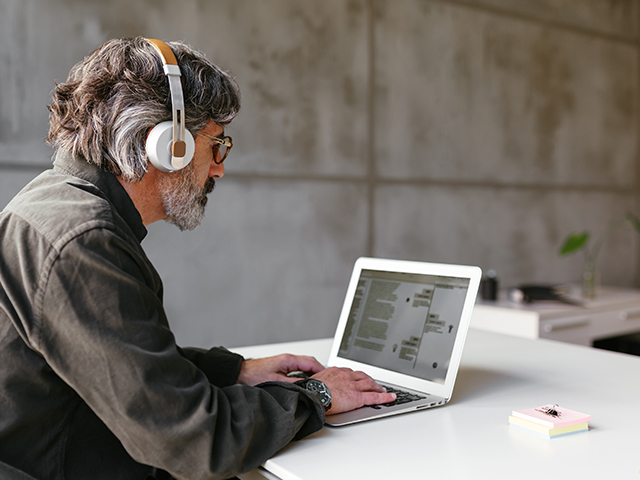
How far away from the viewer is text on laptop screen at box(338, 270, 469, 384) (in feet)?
3.91

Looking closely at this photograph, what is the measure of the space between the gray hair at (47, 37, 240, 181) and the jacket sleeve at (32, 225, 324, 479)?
0.22 metres

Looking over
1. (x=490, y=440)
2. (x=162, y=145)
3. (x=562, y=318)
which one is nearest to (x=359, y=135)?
(x=562, y=318)

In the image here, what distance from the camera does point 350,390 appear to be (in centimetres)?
109

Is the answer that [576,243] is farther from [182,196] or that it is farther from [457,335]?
[182,196]

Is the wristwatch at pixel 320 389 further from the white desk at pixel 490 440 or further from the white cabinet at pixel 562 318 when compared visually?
the white cabinet at pixel 562 318

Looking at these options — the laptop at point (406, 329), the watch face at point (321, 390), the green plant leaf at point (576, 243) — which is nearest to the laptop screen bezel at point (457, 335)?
the laptop at point (406, 329)

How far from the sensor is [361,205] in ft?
10.1

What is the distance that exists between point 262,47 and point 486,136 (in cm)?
151

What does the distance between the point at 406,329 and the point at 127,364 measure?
643 mm

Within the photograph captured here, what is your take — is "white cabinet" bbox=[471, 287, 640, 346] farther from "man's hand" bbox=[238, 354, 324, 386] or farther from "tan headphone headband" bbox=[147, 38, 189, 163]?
"tan headphone headband" bbox=[147, 38, 189, 163]

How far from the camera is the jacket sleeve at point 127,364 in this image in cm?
80

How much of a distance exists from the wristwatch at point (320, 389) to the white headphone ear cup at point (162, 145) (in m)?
0.44

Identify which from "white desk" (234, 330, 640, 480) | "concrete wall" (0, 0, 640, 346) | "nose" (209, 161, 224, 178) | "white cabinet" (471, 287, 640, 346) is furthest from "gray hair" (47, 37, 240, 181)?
"white cabinet" (471, 287, 640, 346)

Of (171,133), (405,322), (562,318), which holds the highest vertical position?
(171,133)
